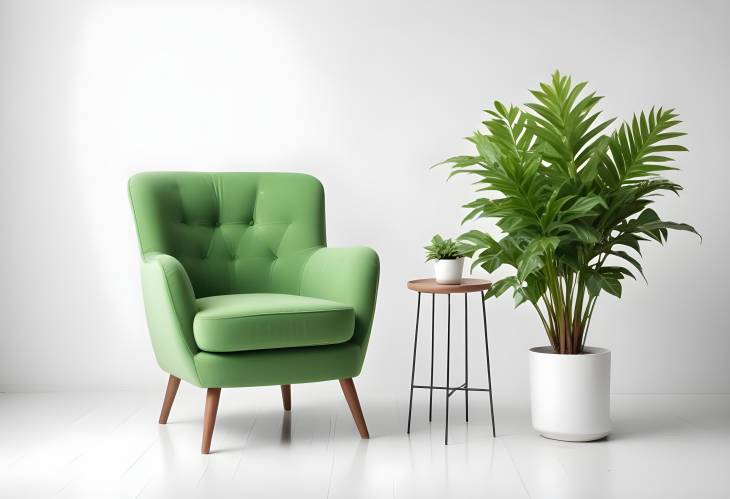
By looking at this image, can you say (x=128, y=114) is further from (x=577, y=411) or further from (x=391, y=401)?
(x=577, y=411)

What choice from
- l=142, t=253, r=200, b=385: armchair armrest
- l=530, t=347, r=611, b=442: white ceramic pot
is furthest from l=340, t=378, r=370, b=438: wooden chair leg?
l=530, t=347, r=611, b=442: white ceramic pot

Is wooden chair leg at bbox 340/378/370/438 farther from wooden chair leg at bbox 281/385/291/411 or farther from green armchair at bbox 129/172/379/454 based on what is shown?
wooden chair leg at bbox 281/385/291/411

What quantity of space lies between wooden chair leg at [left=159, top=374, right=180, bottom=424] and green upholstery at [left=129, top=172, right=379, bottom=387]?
88 mm

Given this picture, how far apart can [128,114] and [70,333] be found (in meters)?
1.00

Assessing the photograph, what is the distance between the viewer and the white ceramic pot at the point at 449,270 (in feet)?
9.20

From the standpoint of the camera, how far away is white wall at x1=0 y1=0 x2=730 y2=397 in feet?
11.6

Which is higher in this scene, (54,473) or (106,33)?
(106,33)

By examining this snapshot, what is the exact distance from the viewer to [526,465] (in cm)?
243

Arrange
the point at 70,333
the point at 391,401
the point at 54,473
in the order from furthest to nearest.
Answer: the point at 70,333, the point at 391,401, the point at 54,473

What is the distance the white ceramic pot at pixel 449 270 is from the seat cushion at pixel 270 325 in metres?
0.36

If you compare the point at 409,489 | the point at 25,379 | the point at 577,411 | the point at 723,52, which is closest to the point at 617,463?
the point at 577,411

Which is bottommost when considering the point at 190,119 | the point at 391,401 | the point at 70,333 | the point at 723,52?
the point at 391,401

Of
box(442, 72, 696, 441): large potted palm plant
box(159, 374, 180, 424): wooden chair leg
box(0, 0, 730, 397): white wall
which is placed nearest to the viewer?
box(442, 72, 696, 441): large potted palm plant

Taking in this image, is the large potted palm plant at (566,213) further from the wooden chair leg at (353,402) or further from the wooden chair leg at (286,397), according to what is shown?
the wooden chair leg at (286,397)
